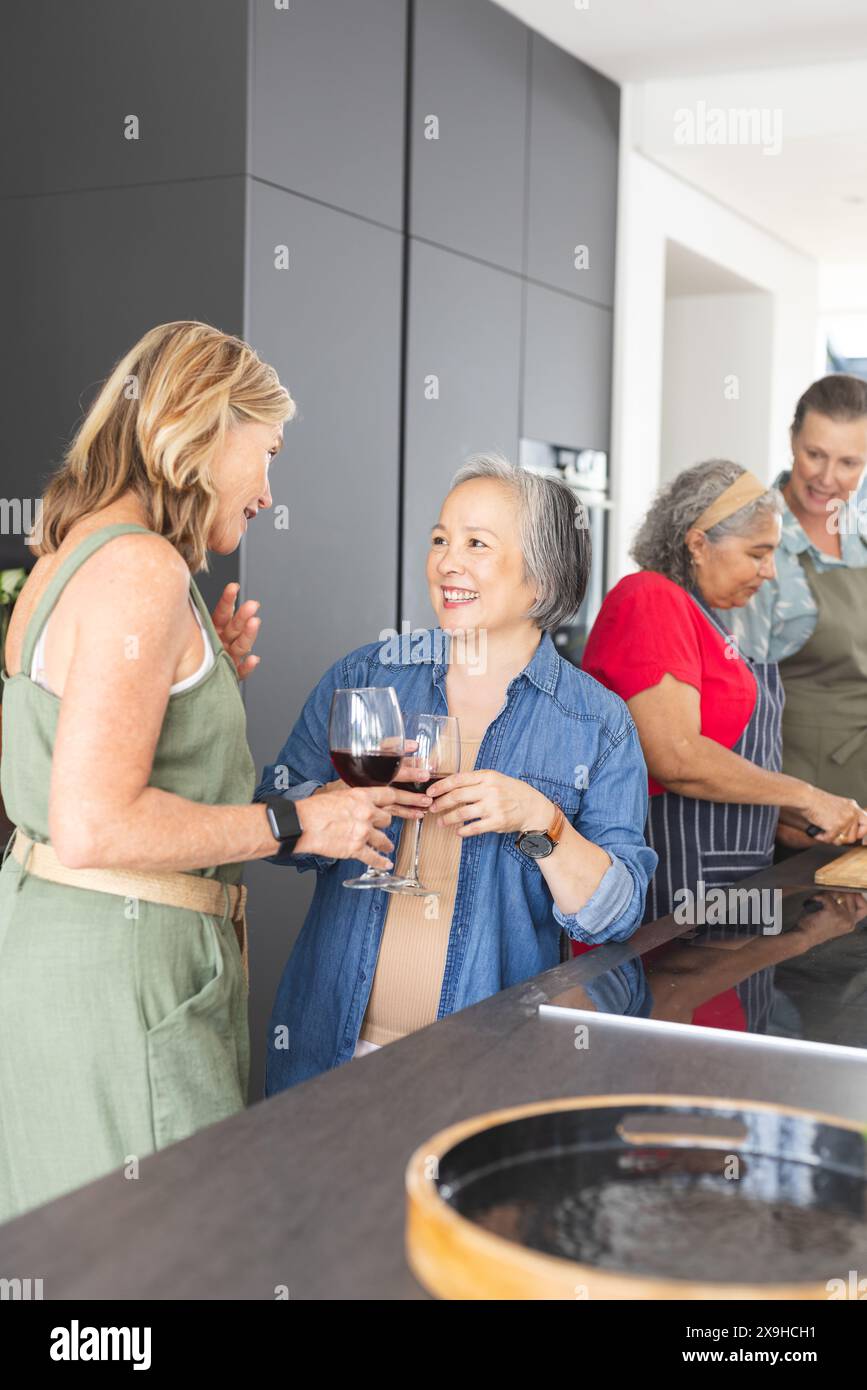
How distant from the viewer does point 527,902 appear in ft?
5.94

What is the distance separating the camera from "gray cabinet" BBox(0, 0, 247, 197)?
3.11 m

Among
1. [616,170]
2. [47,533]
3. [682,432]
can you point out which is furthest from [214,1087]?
[682,432]

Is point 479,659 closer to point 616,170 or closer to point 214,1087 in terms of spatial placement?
point 214,1087

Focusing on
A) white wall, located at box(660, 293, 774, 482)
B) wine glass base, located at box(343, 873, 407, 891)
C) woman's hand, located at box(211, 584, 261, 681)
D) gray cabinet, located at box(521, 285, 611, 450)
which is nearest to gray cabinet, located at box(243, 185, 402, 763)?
gray cabinet, located at box(521, 285, 611, 450)

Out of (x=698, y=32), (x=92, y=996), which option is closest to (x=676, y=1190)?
(x=92, y=996)

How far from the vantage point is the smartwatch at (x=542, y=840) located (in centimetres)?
165

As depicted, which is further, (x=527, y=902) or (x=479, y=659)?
(x=479, y=659)

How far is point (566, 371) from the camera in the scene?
182 inches

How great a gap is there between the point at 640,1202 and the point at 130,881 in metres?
0.75

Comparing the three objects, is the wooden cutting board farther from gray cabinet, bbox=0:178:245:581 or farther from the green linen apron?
gray cabinet, bbox=0:178:245:581

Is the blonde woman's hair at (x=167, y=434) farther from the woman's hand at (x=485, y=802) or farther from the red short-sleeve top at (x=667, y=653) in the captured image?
the red short-sleeve top at (x=667, y=653)

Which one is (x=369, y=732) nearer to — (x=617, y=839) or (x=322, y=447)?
(x=617, y=839)
